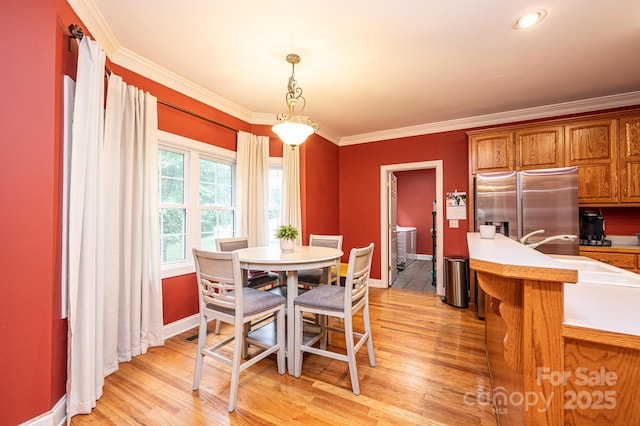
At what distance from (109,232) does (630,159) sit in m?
5.14

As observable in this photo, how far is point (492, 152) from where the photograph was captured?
347cm

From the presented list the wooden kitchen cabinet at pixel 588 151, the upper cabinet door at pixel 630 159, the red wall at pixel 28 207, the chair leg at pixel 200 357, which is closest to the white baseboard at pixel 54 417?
the red wall at pixel 28 207

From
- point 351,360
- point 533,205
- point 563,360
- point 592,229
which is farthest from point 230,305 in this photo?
point 592,229

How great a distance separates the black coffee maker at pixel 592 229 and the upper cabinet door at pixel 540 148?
0.70 metres

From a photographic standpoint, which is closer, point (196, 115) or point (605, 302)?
point (605, 302)

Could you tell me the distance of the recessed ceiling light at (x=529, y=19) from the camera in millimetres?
1833

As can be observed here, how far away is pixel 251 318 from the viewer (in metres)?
1.85

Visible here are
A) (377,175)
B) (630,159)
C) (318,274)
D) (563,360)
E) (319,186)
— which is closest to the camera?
(563,360)

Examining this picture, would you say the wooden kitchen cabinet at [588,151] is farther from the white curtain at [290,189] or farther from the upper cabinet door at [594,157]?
the white curtain at [290,189]

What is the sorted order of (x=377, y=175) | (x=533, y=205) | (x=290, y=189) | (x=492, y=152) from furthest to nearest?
(x=377, y=175) < (x=290, y=189) < (x=492, y=152) < (x=533, y=205)

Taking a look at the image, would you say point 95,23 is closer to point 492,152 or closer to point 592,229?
point 492,152

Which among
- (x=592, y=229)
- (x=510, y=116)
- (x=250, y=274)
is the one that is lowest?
(x=250, y=274)

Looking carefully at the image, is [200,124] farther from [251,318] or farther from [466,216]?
[466,216]

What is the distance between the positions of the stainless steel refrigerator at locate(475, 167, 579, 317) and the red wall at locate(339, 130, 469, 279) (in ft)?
2.06
